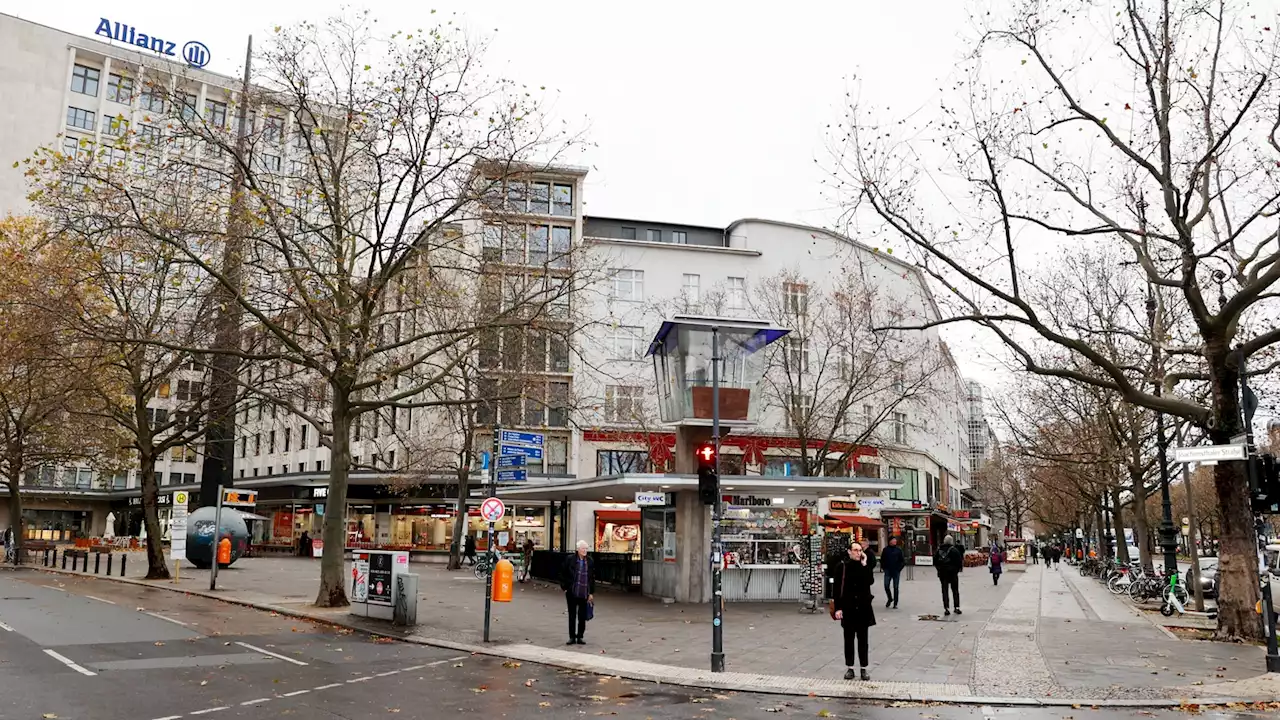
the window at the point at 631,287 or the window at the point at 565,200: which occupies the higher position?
the window at the point at 565,200

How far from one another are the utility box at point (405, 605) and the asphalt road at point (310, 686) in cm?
125

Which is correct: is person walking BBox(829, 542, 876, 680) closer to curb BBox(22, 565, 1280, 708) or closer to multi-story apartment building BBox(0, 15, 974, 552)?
curb BBox(22, 565, 1280, 708)

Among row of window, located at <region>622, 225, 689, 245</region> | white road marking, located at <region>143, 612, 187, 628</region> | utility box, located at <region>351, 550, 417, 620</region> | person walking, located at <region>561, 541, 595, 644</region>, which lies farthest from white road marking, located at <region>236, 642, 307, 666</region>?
row of window, located at <region>622, 225, 689, 245</region>

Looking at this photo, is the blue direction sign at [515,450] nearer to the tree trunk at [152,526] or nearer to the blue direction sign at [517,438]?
the blue direction sign at [517,438]

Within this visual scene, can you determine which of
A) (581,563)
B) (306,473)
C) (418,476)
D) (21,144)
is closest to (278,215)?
(581,563)

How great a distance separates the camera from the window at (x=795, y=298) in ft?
123

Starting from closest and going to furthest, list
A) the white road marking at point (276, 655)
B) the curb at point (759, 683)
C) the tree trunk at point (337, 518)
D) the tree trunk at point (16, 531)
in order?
the curb at point (759, 683), the white road marking at point (276, 655), the tree trunk at point (337, 518), the tree trunk at point (16, 531)

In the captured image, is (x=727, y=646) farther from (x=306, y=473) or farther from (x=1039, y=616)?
(x=306, y=473)

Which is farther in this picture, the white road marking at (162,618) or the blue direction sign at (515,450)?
the blue direction sign at (515,450)

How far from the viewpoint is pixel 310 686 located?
11.1 meters

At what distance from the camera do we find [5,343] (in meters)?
29.5

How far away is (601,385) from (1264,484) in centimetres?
3965

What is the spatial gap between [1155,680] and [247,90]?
67.6ft

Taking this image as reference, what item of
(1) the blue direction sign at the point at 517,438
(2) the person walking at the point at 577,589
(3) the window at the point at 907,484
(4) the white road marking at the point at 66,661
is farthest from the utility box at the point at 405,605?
(3) the window at the point at 907,484
